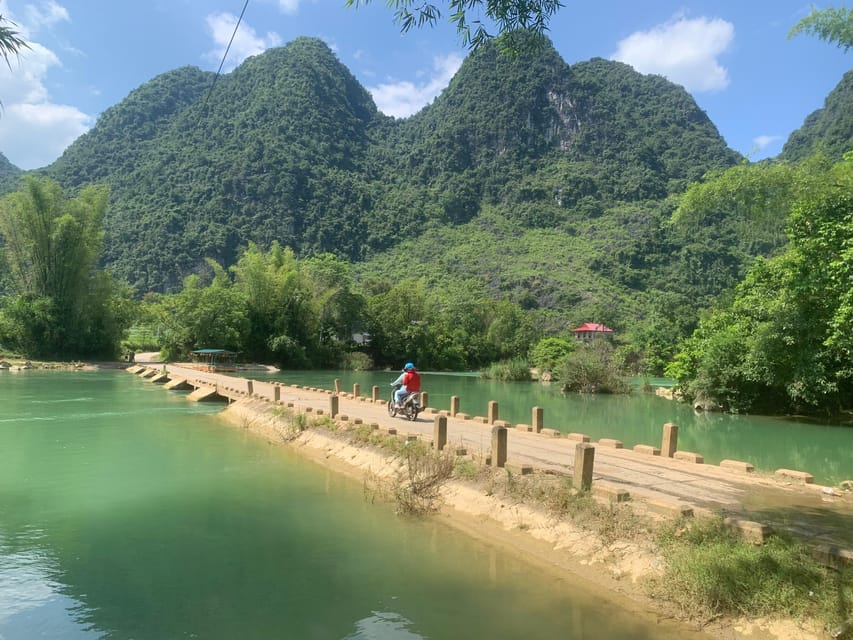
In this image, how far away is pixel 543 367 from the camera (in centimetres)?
5025

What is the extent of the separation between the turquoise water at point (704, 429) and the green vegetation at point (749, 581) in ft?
24.5

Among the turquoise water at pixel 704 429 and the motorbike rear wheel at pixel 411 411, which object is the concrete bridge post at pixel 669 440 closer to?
the turquoise water at pixel 704 429

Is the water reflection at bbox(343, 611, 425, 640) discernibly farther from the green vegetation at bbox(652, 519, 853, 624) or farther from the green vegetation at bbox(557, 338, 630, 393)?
the green vegetation at bbox(557, 338, 630, 393)

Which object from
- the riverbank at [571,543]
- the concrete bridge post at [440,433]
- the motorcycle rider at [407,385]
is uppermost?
the motorcycle rider at [407,385]

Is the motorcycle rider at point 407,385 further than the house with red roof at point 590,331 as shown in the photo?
No

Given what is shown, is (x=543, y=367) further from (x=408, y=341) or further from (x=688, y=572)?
(x=688, y=572)

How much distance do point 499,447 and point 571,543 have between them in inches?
101

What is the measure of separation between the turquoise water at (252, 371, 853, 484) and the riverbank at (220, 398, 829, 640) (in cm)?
685

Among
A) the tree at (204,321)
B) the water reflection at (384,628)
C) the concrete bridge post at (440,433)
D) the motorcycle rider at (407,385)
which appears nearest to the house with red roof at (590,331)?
the tree at (204,321)

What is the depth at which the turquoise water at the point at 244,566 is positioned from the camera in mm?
5988

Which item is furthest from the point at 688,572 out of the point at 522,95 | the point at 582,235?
the point at 522,95

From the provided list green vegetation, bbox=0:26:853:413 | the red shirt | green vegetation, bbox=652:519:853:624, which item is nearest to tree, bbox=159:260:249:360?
green vegetation, bbox=0:26:853:413

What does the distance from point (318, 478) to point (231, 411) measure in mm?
10838

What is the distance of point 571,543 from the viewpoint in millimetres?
7574
